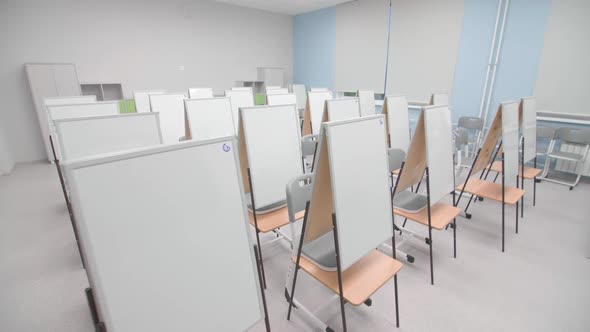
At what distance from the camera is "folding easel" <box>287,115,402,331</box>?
1295mm

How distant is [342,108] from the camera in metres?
3.30

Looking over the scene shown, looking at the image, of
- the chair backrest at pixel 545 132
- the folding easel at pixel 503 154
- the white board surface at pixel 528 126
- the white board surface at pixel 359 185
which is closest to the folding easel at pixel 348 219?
the white board surface at pixel 359 185

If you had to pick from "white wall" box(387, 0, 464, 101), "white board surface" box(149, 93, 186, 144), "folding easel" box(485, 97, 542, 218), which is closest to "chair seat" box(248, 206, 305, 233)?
"white board surface" box(149, 93, 186, 144)

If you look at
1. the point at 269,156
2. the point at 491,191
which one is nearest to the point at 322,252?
the point at 269,156

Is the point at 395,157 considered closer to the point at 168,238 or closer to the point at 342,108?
the point at 342,108

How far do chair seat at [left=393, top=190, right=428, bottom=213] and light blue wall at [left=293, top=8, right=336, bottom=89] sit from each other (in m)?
5.87

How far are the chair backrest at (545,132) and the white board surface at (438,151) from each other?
10.1ft

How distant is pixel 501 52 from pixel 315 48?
466cm

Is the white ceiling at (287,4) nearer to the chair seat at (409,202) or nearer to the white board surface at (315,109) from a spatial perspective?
Result: the white board surface at (315,109)

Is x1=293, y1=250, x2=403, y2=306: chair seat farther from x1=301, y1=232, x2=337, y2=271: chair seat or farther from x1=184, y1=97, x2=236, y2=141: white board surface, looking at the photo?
x1=184, y1=97, x2=236, y2=141: white board surface

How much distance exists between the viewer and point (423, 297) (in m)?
1.89

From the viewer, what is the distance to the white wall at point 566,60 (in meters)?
3.70

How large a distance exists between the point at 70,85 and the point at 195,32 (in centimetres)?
294

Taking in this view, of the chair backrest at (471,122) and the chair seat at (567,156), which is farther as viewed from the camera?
the chair backrest at (471,122)
